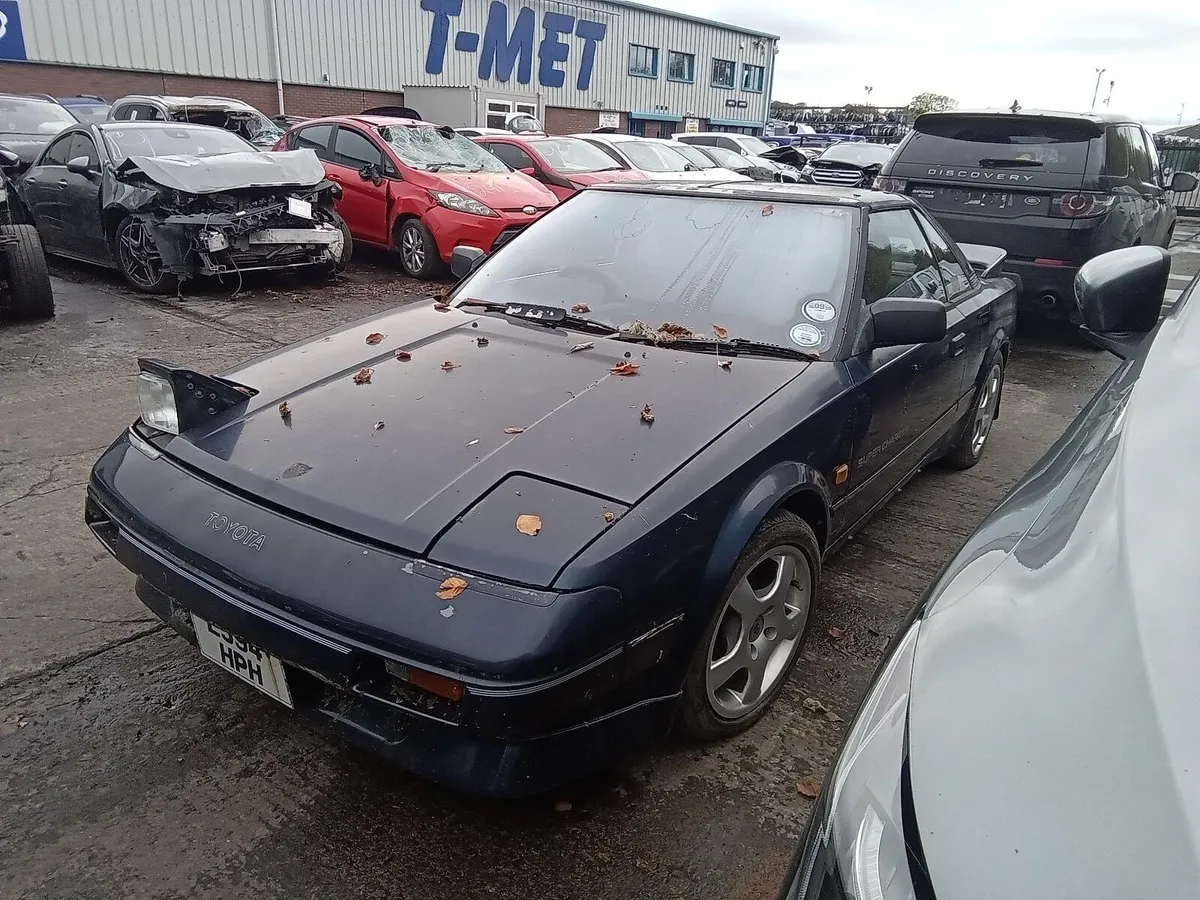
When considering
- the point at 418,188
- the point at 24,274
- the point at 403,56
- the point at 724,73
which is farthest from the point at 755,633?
the point at 724,73

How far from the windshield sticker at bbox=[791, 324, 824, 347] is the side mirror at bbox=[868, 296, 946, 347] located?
8.8 inches

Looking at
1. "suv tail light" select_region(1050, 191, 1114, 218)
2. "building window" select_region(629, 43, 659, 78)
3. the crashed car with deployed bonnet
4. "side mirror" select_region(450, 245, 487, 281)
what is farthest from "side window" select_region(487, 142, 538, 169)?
"building window" select_region(629, 43, 659, 78)

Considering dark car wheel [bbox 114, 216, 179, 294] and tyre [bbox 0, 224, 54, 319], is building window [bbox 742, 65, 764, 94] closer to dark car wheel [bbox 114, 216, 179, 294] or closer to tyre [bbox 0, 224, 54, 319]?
dark car wheel [bbox 114, 216, 179, 294]

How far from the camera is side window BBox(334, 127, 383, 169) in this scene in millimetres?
9062

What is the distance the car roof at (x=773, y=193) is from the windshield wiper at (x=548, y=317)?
2.67ft

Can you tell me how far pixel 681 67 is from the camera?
115ft

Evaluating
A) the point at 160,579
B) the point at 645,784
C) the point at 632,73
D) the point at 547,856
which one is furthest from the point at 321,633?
the point at 632,73

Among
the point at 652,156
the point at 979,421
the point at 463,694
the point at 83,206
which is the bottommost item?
the point at 979,421

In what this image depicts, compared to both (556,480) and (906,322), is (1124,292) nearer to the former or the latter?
(906,322)

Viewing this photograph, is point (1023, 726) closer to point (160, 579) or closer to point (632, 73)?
point (160, 579)

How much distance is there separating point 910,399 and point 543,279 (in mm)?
1484

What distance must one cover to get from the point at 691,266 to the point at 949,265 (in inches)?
63.3

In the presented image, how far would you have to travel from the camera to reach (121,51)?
67.6 feet

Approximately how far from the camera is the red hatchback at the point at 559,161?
1018 cm
